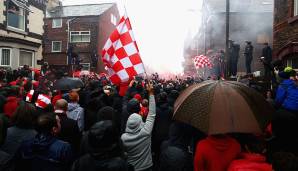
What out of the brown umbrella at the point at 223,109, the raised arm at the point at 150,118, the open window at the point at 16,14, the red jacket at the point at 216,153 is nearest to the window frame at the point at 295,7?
the raised arm at the point at 150,118

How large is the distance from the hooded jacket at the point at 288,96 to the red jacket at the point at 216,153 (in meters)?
2.59

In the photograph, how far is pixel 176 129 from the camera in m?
3.76

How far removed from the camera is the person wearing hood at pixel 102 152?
2.79m

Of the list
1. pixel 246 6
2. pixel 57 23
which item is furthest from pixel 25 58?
pixel 246 6

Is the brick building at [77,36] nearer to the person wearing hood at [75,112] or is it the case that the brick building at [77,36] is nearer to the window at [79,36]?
the window at [79,36]

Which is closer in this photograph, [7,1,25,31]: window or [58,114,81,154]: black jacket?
[58,114,81,154]: black jacket

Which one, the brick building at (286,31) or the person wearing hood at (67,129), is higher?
the brick building at (286,31)

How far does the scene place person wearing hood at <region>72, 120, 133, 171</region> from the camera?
9.14 feet

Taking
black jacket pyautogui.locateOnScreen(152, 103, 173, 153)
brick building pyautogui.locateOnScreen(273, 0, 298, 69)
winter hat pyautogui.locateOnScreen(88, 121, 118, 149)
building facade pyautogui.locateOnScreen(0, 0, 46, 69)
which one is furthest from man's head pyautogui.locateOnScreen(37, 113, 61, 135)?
building facade pyautogui.locateOnScreen(0, 0, 46, 69)

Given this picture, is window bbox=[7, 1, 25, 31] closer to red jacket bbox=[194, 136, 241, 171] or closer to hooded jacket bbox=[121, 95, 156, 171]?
hooded jacket bbox=[121, 95, 156, 171]

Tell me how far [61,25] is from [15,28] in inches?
610

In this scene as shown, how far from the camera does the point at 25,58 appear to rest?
21.0 metres

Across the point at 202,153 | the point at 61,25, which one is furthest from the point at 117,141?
the point at 61,25

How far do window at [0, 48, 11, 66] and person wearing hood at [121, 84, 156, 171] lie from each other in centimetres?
1640
